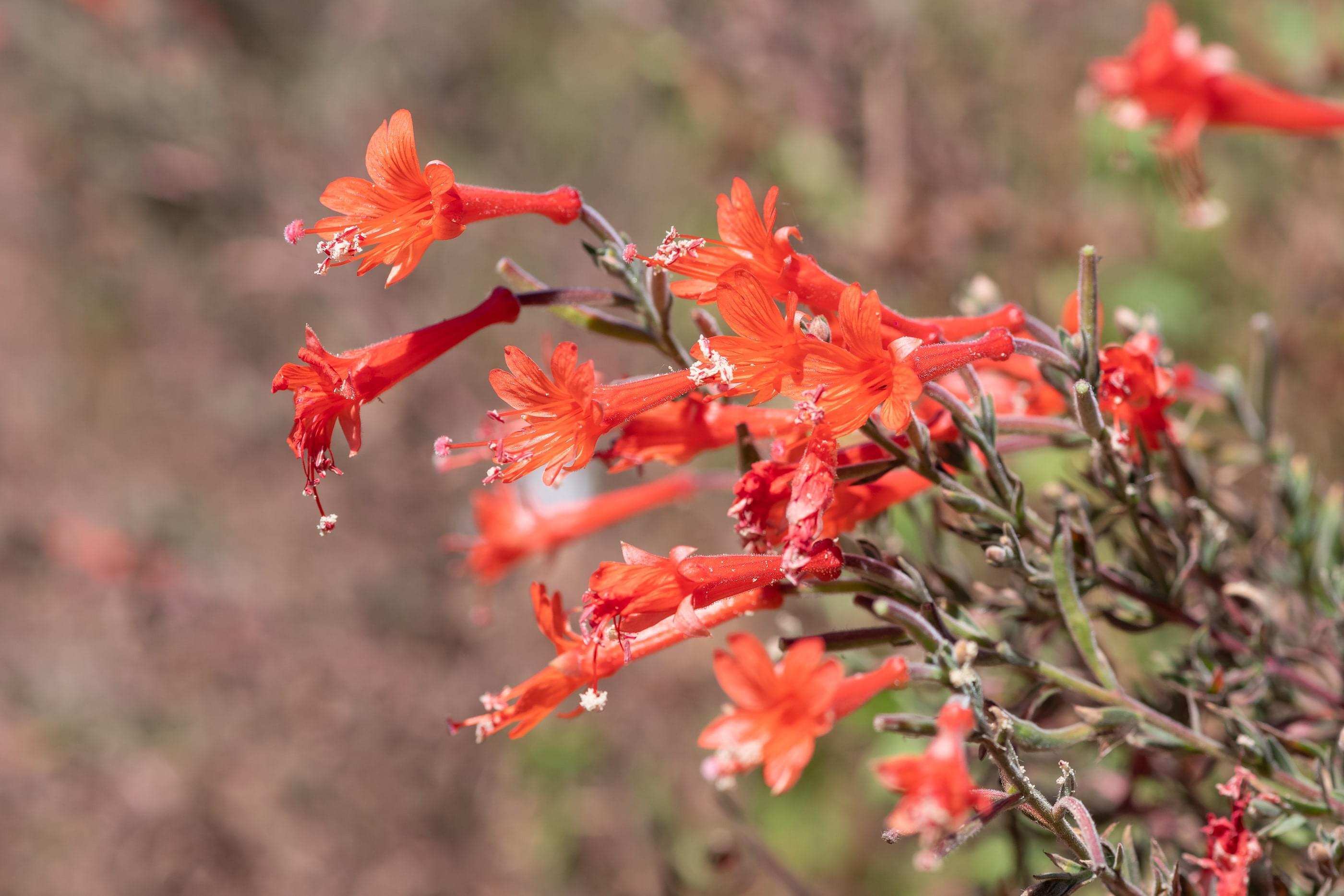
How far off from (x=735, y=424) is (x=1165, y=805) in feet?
3.36

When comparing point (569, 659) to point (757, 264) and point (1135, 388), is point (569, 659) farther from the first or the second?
point (1135, 388)

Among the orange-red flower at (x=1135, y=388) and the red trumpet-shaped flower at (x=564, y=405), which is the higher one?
the red trumpet-shaped flower at (x=564, y=405)

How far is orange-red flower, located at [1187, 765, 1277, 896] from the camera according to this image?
1071 millimetres

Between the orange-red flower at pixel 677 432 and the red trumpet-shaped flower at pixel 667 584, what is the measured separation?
0.28 meters

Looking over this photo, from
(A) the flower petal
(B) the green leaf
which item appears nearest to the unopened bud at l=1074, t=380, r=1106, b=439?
(B) the green leaf

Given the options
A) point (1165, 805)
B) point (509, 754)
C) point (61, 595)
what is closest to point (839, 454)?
point (1165, 805)

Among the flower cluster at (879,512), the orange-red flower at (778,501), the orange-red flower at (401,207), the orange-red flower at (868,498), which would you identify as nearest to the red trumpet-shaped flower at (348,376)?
the flower cluster at (879,512)

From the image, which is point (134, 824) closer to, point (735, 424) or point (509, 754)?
point (509, 754)

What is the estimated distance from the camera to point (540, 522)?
2217 mm

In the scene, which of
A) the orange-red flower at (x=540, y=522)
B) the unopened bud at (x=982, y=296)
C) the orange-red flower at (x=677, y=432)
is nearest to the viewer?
the orange-red flower at (x=677, y=432)

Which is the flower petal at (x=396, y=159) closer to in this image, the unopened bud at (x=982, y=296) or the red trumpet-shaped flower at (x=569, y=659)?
the red trumpet-shaped flower at (x=569, y=659)

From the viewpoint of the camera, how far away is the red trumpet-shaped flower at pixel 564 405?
1.07 metres

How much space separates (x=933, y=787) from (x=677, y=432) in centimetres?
69

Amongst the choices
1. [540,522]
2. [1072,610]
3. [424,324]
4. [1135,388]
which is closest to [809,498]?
[1072,610]
